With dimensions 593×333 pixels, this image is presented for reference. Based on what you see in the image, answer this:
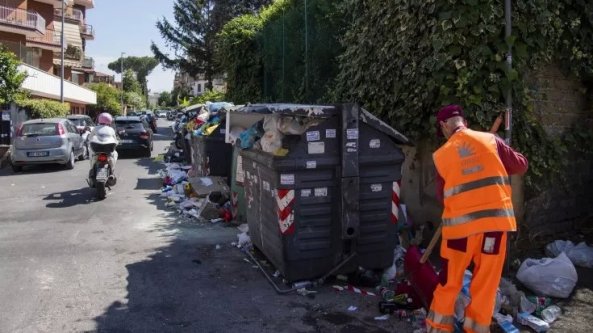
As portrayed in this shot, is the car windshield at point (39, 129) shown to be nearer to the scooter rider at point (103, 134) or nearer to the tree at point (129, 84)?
the scooter rider at point (103, 134)

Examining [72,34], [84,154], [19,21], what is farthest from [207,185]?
[72,34]

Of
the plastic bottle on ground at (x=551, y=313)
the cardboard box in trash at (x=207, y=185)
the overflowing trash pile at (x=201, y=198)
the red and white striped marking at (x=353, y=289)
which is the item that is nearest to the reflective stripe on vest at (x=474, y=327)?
the plastic bottle on ground at (x=551, y=313)

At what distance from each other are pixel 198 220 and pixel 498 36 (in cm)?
508

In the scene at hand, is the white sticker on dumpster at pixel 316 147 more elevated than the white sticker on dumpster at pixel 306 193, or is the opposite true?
the white sticker on dumpster at pixel 316 147

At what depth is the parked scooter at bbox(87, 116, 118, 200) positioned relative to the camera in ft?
33.6

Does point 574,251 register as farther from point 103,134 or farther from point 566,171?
point 103,134

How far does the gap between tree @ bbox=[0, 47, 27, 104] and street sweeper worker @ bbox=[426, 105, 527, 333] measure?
17.9 m

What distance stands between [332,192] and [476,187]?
1692 millimetres

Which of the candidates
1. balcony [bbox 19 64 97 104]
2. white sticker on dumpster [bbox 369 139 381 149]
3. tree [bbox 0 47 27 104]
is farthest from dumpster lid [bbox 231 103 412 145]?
balcony [bbox 19 64 97 104]

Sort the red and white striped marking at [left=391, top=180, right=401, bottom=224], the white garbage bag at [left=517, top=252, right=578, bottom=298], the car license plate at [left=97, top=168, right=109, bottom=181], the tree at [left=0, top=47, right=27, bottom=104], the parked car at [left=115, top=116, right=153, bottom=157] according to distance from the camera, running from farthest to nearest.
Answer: the parked car at [left=115, top=116, right=153, bottom=157] → the tree at [left=0, top=47, right=27, bottom=104] → the car license plate at [left=97, top=168, right=109, bottom=181] → the red and white striped marking at [left=391, top=180, right=401, bottom=224] → the white garbage bag at [left=517, top=252, right=578, bottom=298]

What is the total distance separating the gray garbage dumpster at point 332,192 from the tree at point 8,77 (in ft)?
52.0

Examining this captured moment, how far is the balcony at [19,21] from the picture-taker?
103ft

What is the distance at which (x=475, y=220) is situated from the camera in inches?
151

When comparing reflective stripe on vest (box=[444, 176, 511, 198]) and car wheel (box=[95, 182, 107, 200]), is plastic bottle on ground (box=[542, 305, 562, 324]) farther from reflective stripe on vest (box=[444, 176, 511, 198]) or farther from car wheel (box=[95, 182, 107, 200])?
car wheel (box=[95, 182, 107, 200])
